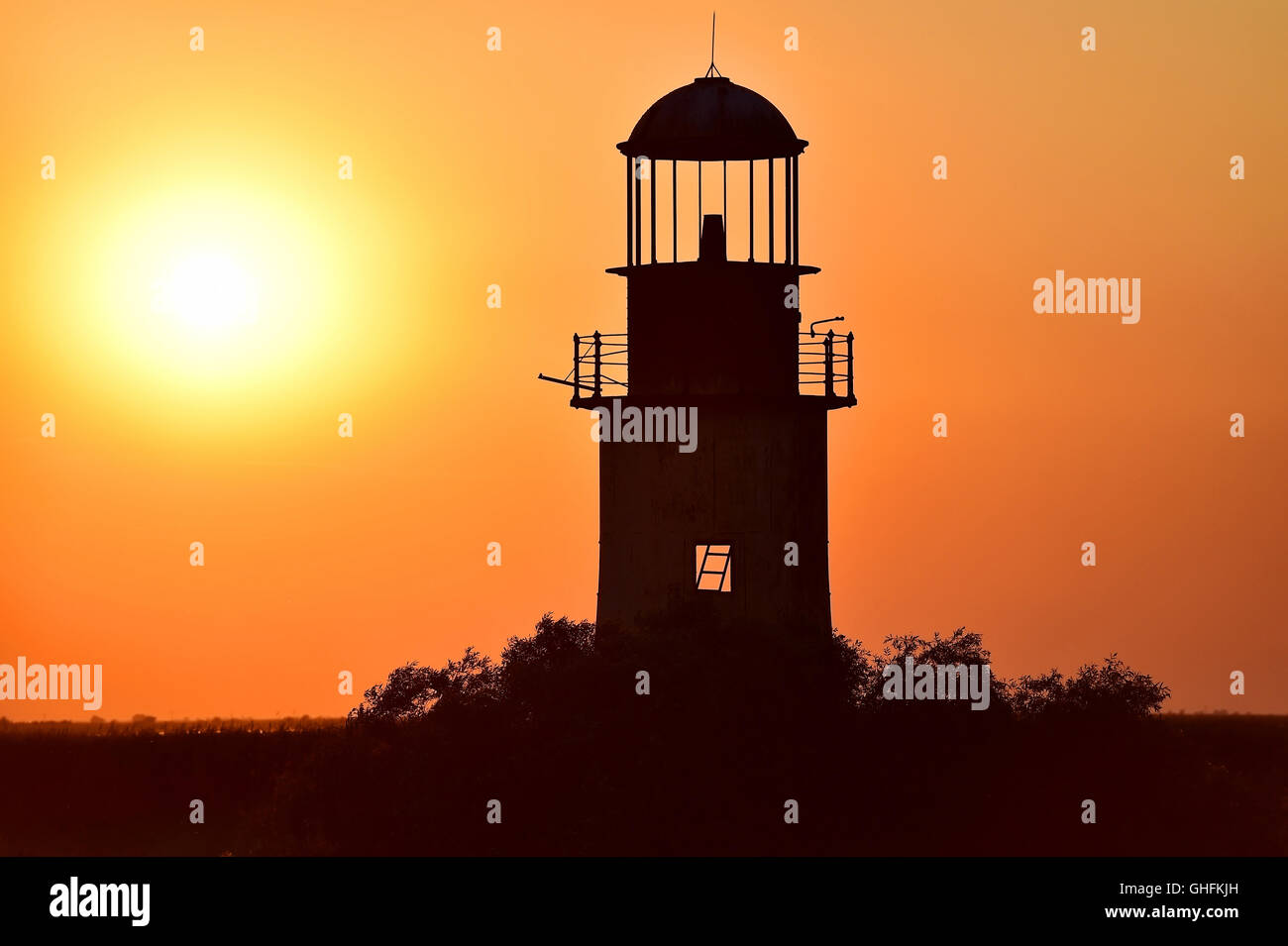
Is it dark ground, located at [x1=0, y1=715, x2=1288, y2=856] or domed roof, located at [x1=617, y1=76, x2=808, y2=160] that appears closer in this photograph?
dark ground, located at [x1=0, y1=715, x2=1288, y2=856]

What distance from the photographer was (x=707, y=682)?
1738 inches

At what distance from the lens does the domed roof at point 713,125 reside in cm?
4825

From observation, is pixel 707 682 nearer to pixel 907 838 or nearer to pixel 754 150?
pixel 907 838

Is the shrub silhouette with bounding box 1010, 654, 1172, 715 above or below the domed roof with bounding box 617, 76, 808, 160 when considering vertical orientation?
below

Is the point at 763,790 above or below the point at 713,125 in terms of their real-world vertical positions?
below

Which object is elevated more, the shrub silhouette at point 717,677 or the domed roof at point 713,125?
the domed roof at point 713,125

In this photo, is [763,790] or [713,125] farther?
[713,125]

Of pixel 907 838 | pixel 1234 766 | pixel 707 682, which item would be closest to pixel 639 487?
pixel 707 682

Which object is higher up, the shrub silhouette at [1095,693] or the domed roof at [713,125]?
the domed roof at [713,125]

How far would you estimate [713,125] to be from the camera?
48.2m

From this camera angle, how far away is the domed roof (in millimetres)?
48250

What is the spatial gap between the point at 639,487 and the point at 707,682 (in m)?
5.34

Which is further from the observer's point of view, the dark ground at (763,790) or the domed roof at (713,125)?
the domed roof at (713,125)
